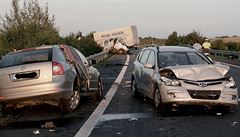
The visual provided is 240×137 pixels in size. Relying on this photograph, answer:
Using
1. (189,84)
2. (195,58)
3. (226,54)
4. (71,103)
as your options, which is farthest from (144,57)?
(226,54)

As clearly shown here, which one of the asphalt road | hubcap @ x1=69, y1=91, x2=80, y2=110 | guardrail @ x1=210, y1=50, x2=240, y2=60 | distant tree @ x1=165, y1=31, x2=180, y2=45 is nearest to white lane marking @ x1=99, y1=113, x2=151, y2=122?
the asphalt road

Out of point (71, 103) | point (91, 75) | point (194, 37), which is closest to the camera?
point (71, 103)

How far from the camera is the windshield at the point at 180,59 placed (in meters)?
12.3

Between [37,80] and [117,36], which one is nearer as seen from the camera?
[37,80]

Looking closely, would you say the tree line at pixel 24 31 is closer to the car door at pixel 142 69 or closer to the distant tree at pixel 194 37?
the car door at pixel 142 69

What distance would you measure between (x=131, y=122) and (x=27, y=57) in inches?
121

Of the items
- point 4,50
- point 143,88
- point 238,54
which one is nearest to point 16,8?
point 4,50

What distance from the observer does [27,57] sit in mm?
11422

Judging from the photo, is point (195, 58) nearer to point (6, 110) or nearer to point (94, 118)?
point (94, 118)

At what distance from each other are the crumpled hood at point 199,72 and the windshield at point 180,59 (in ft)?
3.02

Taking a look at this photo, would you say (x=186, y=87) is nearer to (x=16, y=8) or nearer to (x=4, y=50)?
(x=4, y=50)

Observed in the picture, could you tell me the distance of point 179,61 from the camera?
12.4 m

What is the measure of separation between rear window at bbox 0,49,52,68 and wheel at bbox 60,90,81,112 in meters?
1.02

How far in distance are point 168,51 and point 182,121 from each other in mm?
3248
